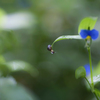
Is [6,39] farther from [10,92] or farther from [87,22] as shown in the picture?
[87,22]


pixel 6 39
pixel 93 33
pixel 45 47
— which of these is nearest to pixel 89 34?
pixel 93 33

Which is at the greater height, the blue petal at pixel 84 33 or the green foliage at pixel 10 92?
the green foliage at pixel 10 92

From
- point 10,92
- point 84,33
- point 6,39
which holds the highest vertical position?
point 6,39

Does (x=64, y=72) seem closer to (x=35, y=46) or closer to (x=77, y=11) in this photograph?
A: (x=35, y=46)

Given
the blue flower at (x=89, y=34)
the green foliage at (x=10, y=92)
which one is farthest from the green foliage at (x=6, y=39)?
the blue flower at (x=89, y=34)

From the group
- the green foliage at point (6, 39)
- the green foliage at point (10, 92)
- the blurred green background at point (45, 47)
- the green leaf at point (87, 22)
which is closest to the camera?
the green leaf at point (87, 22)

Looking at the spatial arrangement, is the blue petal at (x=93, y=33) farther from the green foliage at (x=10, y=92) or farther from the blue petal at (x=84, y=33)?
the green foliage at (x=10, y=92)

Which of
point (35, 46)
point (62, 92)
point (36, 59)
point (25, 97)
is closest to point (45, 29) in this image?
point (35, 46)

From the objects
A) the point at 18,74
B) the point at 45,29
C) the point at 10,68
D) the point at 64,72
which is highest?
the point at 45,29
